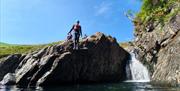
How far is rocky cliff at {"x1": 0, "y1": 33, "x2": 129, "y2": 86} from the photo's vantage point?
50.0 meters

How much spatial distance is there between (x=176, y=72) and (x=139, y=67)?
21.6 m

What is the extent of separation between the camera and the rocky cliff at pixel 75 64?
164 feet

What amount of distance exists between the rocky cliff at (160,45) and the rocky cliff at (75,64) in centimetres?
547

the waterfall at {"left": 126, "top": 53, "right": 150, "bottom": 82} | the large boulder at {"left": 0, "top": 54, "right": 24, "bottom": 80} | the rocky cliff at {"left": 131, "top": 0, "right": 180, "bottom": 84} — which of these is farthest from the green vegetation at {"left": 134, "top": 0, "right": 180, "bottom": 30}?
the large boulder at {"left": 0, "top": 54, "right": 24, "bottom": 80}

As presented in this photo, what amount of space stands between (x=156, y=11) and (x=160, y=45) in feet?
83.3

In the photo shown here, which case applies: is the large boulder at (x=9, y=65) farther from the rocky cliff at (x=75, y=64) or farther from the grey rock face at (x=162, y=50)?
the grey rock face at (x=162, y=50)

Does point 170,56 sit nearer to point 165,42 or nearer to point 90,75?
point 165,42

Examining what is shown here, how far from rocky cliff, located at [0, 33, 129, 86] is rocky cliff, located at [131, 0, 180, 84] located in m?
5.47

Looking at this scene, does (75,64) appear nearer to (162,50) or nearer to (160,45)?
(162,50)

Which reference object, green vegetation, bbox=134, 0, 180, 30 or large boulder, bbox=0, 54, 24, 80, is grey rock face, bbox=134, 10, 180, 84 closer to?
green vegetation, bbox=134, 0, 180, 30

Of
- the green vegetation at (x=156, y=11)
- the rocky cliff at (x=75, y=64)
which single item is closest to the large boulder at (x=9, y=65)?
the rocky cliff at (x=75, y=64)

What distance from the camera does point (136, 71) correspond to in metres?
69.7

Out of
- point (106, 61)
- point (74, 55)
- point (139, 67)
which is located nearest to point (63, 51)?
point (74, 55)

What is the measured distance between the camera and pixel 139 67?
70.9 meters
